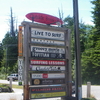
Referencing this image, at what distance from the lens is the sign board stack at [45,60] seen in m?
9.80

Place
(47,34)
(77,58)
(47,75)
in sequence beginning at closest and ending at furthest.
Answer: (47,75) → (47,34) → (77,58)

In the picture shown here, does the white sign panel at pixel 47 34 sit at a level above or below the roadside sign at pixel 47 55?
above

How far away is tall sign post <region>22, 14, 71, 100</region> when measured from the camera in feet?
32.1

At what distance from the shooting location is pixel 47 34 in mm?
10547

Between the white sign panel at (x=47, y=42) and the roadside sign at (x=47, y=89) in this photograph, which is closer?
the roadside sign at (x=47, y=89)

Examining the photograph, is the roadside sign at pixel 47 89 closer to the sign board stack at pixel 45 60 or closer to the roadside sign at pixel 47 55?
the sign board stack at pixel 45 60

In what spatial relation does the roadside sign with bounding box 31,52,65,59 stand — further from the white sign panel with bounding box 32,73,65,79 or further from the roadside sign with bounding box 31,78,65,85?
the roadside sign with bounding box 31,78,65,85

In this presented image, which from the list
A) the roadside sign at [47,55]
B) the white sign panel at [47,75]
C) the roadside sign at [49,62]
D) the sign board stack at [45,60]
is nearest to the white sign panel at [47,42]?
the sign board stack at [45,60]

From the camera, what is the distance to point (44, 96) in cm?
1003

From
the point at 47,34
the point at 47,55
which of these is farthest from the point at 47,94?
the point at 47,34

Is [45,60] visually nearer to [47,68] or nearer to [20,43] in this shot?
[47,68]

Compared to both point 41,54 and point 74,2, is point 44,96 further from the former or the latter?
point 74,2

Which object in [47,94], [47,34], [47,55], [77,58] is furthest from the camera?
[77,58]

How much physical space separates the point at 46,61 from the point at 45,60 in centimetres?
7
